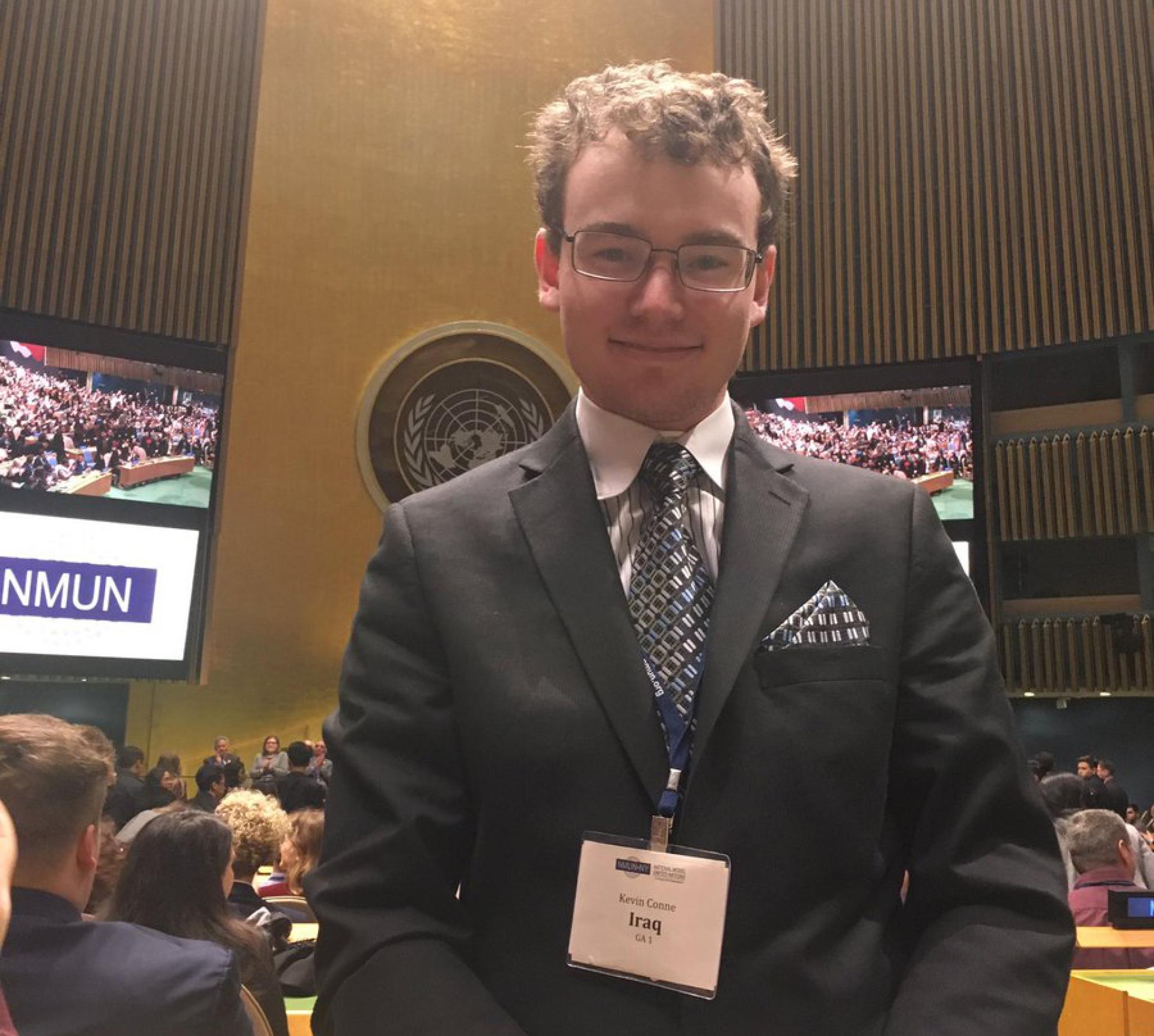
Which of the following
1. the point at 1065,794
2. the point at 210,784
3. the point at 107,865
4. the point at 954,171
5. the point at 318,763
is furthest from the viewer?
the point at 954,171

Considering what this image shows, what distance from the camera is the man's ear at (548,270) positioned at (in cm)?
124

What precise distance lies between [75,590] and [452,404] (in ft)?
12.1

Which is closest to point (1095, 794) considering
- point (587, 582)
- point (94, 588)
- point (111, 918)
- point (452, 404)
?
point (111, 918)

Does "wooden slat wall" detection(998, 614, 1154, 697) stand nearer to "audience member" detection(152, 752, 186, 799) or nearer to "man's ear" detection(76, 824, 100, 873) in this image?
"audience member" detection(152, 752, 186, 799)

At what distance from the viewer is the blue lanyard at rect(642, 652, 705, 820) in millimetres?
1043

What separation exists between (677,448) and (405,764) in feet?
1.34

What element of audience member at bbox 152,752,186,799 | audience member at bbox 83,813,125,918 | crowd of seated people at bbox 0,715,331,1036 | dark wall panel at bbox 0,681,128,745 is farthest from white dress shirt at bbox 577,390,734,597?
dark wall panel at bbox 0,681,128,745

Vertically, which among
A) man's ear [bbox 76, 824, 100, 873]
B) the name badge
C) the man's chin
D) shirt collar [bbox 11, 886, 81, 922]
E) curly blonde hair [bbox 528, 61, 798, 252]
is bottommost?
shirt collar [bbox 11, 886, 81, 922]

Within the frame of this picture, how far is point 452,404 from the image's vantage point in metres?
11.3

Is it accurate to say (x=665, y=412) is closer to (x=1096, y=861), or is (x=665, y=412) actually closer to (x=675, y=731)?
(x=675, y=731)

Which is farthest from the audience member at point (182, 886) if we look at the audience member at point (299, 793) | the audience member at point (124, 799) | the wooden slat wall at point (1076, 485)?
the wooden slat wall at point (1076, 485)

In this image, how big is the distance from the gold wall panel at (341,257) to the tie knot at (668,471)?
9.38 meters

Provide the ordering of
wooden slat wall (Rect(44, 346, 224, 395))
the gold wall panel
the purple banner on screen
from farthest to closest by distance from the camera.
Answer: the gold wall panel < wooden slat wall (Rect(44, 346, 224, 395)) < the purple banner on screen

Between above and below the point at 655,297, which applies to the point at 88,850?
below
